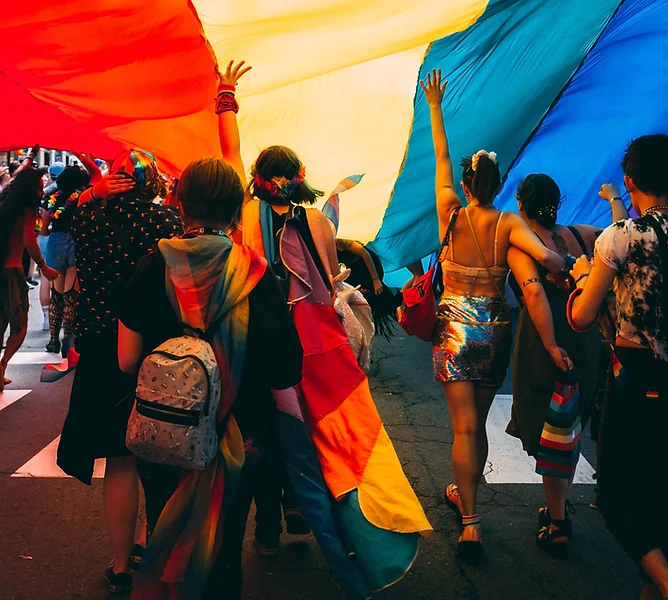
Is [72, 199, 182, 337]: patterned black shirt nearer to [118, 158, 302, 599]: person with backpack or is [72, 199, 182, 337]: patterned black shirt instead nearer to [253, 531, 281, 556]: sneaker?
[118, 158, 302, 599]: person with backpack

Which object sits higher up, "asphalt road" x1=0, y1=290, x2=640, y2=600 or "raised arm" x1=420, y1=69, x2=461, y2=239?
"raised arm" x1=420, y1=69, x2=461, y2=239

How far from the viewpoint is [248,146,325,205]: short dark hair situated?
132 inches

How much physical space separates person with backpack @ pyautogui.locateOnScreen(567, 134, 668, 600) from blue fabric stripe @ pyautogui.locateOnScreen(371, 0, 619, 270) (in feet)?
5.05

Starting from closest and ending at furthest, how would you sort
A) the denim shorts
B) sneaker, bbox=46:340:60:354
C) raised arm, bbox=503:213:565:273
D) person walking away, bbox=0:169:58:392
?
1. raised arm, bbox=503:213:565:273
2. person walking away, bbox=0:169:58:392
3. the denim shorts
4. sneaker, bbox=46:340:60:354

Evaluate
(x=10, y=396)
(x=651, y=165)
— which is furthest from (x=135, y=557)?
(x=10, y=396)

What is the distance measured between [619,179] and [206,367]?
357cm

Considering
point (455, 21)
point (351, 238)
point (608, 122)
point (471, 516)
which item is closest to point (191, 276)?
point (471, 516)

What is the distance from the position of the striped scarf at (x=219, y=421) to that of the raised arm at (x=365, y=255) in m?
3.29

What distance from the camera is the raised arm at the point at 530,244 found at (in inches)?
133

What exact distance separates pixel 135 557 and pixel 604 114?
3.77 metres

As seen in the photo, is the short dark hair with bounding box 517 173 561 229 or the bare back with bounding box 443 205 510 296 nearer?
the bare back with bounding box 443 205 510 296

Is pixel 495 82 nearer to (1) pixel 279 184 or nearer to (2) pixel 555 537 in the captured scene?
(1) pixel 279 184

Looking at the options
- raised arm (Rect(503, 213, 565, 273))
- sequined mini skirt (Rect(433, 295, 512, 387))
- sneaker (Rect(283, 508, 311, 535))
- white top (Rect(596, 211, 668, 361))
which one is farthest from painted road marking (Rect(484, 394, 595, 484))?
white top (Rect(596, 211, 668, 361))

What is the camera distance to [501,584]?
331cm
